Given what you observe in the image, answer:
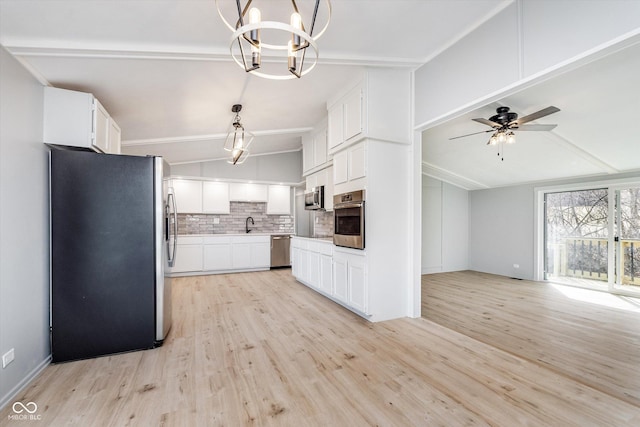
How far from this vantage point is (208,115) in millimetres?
4043

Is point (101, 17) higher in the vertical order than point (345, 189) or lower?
higher

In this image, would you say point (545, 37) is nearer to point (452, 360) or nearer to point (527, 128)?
point (527, 128)

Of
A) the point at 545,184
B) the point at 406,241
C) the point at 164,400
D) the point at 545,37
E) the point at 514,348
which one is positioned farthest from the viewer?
the point at 545,184

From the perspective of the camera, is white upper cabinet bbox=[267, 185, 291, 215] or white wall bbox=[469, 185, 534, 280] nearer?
white wall bbox=[469, 185, 534, 280]

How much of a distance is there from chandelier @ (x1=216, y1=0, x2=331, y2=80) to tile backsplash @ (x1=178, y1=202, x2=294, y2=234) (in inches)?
184

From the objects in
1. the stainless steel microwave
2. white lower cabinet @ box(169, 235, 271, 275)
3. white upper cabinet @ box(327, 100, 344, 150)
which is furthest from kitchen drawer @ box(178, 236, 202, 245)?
white upper cabinet @ box(327, 100, 344, 150)

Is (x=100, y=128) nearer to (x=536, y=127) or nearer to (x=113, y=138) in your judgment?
(x=113, y=138)

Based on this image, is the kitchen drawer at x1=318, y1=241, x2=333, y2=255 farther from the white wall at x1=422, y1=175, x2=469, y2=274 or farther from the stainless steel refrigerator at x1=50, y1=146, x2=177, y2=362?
the white wall at x1=422, y1=175, x2=469, y2=274

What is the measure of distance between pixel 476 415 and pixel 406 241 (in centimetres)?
205

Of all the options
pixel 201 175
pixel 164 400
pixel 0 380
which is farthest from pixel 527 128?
pixel 201 175

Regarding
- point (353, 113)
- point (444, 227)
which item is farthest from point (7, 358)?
point (444, 227)

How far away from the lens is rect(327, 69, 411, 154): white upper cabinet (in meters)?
3.39

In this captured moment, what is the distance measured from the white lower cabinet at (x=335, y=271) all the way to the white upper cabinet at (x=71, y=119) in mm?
3004

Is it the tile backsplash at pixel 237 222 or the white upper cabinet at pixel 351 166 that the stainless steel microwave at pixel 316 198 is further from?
the tile backsplash at pixel 237 222
